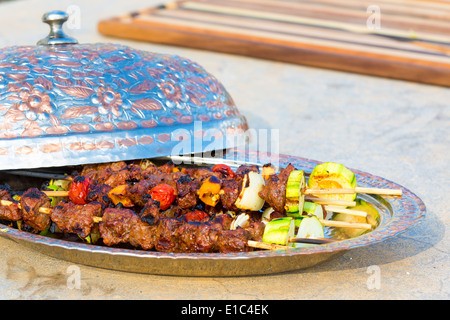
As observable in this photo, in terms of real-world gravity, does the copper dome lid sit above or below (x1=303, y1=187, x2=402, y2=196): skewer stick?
above

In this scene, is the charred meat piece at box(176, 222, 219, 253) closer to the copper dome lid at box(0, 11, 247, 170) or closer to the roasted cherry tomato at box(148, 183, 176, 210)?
the roasted cherry tomato at box(148, 183, 176, 210)

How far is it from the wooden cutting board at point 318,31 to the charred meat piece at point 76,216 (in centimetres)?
373

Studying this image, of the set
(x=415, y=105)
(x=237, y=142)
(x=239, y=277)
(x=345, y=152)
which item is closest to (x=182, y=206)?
(x=239, y=277)

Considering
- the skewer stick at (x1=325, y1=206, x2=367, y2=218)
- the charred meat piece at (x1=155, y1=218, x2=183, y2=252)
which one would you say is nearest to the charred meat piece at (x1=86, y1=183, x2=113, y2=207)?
the charred meat piece at (x1=155, y1=218, x2=183, y2=252)

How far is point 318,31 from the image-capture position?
6492mm

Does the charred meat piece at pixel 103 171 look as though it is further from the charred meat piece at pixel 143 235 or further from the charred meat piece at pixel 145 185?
the charred meat piece at pixel 143 235

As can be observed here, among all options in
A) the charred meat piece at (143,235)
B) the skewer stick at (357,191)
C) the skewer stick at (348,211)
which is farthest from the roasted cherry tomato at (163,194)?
the skewer stick at (348,211)

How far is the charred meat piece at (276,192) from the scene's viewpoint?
2.54 metres

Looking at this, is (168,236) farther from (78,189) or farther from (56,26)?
(56,26)

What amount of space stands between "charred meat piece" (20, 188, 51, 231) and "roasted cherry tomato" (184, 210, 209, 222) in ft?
1.79

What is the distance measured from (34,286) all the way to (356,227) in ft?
4.00

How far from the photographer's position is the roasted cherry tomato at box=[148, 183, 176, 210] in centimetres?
261

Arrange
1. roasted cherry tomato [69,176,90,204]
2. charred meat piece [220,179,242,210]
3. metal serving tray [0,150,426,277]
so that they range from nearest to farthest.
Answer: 1. metal serving tray [0,150,426,277]
2. charred meat piece [220,179,242,210]
3. roasted cherry tomato [69,176,90,204]
